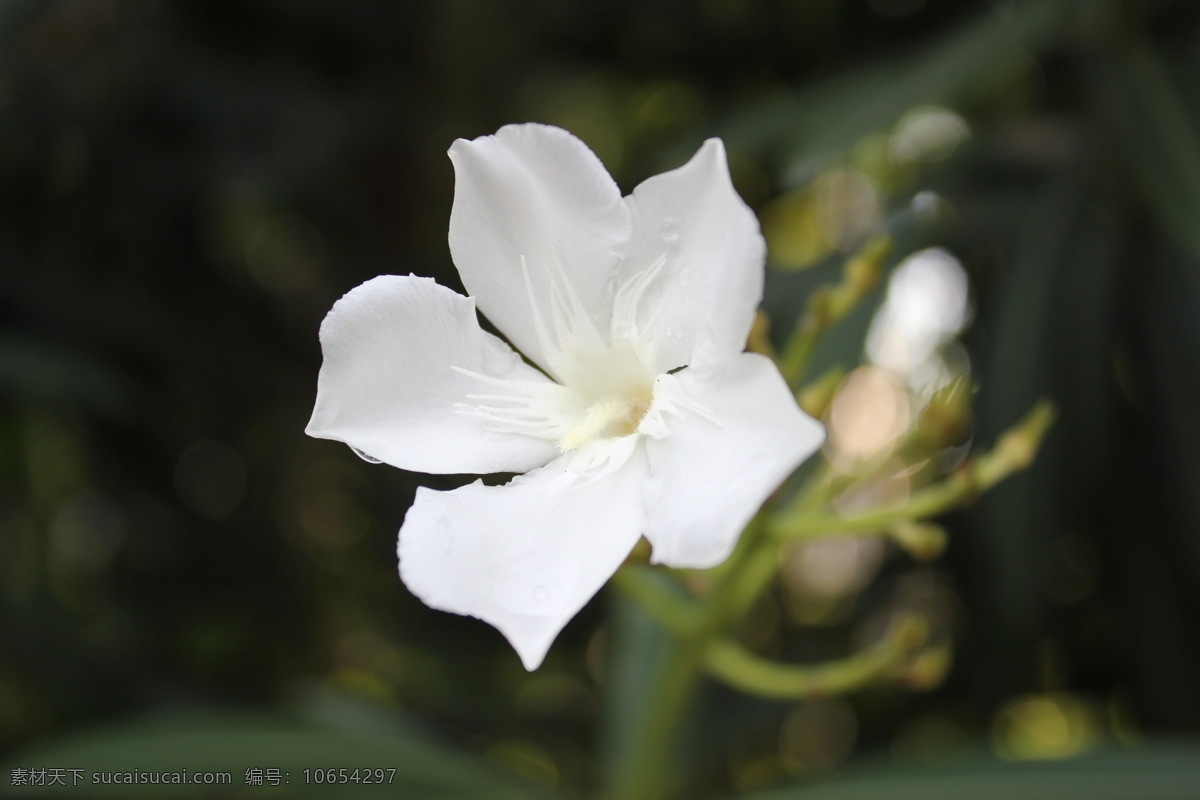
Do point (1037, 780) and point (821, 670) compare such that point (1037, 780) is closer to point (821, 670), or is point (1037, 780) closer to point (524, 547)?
point (821, 670)

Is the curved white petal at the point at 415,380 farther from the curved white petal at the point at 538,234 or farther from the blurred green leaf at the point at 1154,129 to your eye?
the blurred green leaf at the point at 1154,129

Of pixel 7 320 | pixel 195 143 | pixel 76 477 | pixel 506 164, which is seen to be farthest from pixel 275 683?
pixel 506 164

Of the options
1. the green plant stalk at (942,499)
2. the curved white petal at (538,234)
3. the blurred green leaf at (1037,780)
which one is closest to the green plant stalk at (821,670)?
the green plant stalk at (942,499)

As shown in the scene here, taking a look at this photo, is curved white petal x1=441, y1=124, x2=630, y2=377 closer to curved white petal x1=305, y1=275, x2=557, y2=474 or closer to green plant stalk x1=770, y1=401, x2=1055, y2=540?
curved white petal x1=305, y1=275, x2=557, y2=474

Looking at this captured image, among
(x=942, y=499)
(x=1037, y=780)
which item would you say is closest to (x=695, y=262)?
(x=942, y=499)

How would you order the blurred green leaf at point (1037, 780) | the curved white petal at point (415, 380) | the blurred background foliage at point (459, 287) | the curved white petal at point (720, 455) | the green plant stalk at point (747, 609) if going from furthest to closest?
the blurred background foliage at point (459, 287)
the blurred green leaf at point (1037, 780)
the green plant stalk at point (747, 609)
the curved white petal at point (415, 380)
the curved white petal at point (720, 455)

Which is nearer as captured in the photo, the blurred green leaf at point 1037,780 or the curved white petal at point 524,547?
the curved white petal at point 524,547
